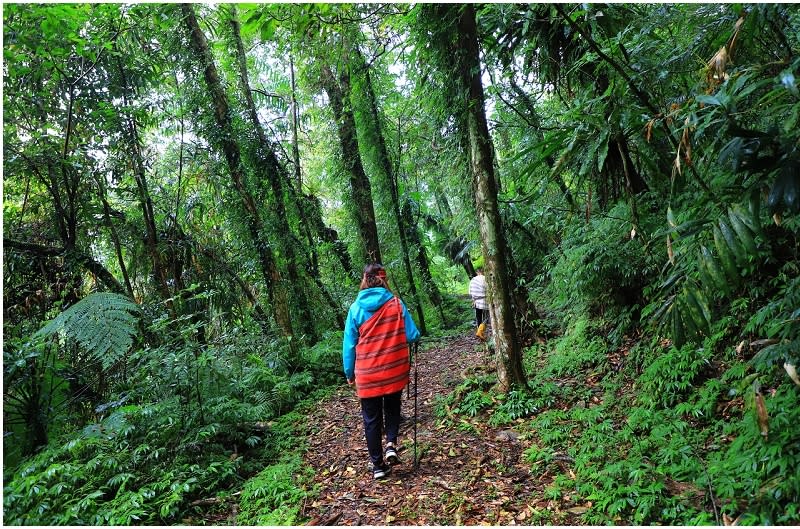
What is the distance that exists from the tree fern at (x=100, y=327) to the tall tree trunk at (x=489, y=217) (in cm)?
395

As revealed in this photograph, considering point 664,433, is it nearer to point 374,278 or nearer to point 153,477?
point 374,278

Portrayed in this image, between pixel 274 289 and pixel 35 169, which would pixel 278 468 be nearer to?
pixel 274 289

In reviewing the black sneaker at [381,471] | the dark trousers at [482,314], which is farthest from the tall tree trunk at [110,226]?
the dark trousers at [482,314]

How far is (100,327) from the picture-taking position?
14.1 ft

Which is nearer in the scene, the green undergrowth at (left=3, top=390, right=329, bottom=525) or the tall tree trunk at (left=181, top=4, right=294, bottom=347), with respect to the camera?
the green undergrowth at (left=3, top=390, right=329, bottom=525)

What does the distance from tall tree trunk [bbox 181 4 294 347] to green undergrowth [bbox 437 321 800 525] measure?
3856 millimetres

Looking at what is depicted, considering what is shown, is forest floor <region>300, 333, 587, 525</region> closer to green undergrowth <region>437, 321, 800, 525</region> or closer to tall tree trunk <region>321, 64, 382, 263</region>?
green undergrowth <region>437, 321, 800, 525</region>

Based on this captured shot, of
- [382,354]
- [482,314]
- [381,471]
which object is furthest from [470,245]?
[381,471]

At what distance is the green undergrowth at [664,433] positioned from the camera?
2.60 meters

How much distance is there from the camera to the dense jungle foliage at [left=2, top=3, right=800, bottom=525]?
2.76 meters

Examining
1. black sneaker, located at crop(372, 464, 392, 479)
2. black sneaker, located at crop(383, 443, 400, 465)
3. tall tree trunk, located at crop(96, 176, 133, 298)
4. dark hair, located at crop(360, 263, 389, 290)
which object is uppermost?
tall tree trunk, located at crop(96, 176, 133, 298)

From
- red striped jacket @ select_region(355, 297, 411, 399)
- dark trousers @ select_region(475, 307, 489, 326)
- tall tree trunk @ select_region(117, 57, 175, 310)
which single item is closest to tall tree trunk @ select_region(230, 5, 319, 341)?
tall tree trunk @ select_region(117, 57, 175, 310)

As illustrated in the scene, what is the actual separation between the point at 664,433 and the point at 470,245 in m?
4.68

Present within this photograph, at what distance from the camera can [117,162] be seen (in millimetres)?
6473
